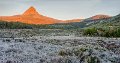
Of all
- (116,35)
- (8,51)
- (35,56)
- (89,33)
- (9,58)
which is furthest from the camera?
(89,33)


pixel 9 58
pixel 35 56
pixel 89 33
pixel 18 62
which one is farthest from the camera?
pixel 89 33

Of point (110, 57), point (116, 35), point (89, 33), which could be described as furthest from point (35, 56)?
point (89, 33)

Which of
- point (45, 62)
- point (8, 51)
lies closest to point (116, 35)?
point (8, 51)

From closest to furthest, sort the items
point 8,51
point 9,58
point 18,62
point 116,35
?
point 18,62 → point 9,58 → point 8,51 → point 116,35

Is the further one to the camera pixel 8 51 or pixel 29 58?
pixel 8 51

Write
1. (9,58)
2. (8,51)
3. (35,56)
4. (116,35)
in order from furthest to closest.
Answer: (116,35), (8,51), (35,56), (9,58)

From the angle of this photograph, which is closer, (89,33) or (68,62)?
(68,62)

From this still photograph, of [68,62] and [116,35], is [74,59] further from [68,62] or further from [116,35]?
[116,35]

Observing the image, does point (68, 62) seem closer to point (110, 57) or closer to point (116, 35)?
point (110, 57)

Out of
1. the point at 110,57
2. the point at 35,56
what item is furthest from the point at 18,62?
the point at 110,57

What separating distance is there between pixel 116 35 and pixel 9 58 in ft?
141

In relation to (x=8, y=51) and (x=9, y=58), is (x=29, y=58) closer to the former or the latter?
(x=9, y=58)

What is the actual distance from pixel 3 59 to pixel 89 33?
164ft

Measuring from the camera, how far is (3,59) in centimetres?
2312
